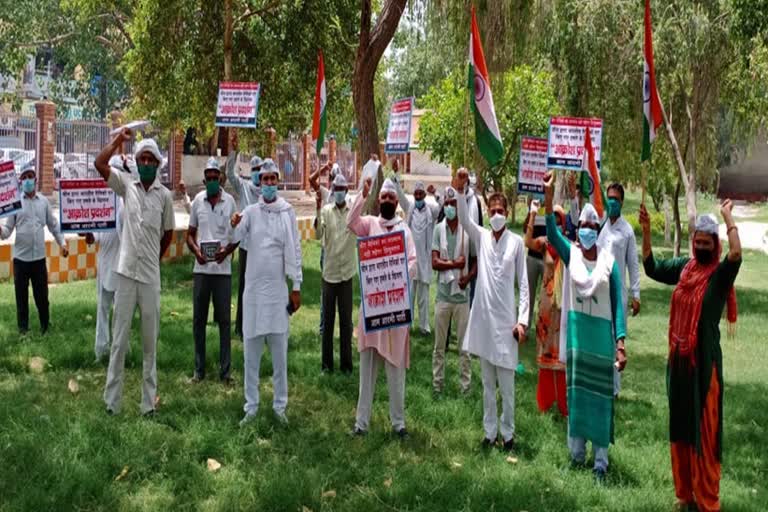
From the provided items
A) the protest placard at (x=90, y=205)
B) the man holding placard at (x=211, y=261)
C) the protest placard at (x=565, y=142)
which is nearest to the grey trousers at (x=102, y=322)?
the protest placard at (x=90, y=205)

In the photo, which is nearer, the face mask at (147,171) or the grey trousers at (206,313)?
the face mask at (147,171)

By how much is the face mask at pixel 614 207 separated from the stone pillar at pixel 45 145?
68.6ft

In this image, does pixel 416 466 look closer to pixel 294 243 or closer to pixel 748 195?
pixel 294 243

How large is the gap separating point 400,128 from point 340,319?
11.7 ft

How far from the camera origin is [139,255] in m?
6.91

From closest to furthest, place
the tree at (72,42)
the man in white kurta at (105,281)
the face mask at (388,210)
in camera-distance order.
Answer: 1. the face mask at (388,210)
2. the man in white kurta at (105,281)
3. the tree at (72,42)

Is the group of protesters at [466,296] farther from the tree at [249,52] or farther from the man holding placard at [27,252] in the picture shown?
the tree at [249,52]

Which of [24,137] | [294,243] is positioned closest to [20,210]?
[294,243]

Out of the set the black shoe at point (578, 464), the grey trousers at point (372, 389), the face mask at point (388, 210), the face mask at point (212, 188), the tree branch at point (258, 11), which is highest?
the tree branch at point (258, 11)

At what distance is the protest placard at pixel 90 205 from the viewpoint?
8.97m

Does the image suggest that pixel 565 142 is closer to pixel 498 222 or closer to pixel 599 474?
pixel 498 222

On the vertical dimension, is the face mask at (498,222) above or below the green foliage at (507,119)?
below

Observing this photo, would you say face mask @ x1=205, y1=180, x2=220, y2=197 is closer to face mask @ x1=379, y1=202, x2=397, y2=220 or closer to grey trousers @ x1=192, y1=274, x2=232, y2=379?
grey trousers @ x1=192, y1=274, x2=232, y2=379

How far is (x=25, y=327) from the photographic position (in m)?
9.98
